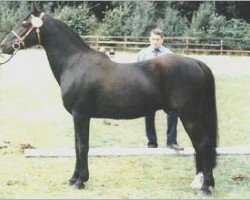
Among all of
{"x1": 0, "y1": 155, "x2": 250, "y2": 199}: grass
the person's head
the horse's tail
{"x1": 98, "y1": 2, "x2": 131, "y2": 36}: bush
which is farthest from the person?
{"x1": 98, "y1": 2, "x2": 131, "y2": 36}: bush

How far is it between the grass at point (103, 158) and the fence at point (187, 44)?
12744 millimetres

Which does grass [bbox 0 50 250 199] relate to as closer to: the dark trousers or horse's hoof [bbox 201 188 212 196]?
horse's hoof [bbox 201 188 212 196]

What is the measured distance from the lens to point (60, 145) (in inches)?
428

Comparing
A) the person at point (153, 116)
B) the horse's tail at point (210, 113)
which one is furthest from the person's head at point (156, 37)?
the horse's tail at point (210, 113)

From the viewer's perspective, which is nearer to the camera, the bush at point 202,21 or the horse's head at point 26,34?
the horse's head at point 26,34

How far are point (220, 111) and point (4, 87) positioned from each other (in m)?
7.52

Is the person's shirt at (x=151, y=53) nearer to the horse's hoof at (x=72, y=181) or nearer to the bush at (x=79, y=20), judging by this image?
the horse's hoof at (x=72, y=181)

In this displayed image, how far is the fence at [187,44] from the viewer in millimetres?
31578

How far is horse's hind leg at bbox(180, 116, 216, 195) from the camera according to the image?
7.41 metres

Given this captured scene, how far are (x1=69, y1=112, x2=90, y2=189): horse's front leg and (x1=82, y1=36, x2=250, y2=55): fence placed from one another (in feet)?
74.9

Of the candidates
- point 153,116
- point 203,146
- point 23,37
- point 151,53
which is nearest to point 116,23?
point 151,53

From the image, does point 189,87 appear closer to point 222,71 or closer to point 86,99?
point 86,99

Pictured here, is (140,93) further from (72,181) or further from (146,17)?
(146,17)

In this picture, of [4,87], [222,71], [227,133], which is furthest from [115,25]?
[227,133]
